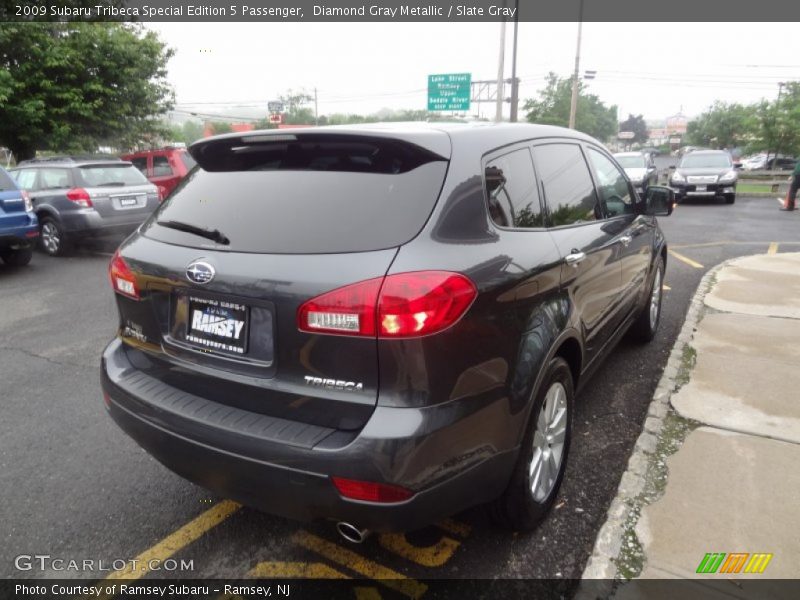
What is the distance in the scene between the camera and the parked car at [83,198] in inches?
352

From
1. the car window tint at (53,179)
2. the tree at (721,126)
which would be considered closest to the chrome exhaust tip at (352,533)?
the car window tint at (53,179)

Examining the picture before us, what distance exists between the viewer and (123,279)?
246 cm

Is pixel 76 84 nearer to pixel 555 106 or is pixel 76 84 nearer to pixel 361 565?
pixel 361 565

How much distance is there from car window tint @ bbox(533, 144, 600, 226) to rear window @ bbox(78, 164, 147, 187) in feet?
27.7

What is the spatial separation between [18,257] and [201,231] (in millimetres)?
8153

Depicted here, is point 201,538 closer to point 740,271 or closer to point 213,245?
point 213,245

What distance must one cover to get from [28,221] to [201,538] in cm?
719

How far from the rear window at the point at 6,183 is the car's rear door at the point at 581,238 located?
7877 millimetres

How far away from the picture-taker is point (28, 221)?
25.7ft

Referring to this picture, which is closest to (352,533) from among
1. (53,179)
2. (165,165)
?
(53,179)

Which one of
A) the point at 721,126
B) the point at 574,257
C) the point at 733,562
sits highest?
the point at 721,126

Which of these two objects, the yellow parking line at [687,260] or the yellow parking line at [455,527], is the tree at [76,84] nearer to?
the yellow parking line at [687,260]

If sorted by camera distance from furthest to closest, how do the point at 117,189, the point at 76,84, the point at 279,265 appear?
1. the point at 76,84
2. the point at 117,189
3. the point at 279,265

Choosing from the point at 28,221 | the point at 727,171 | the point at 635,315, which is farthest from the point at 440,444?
the point at 727,171
